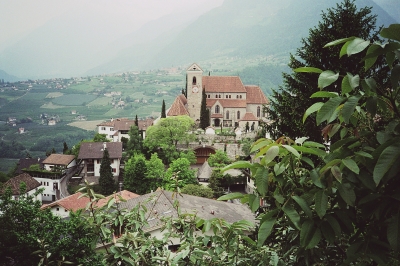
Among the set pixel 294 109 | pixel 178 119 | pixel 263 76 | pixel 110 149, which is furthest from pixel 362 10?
pixel 263 76

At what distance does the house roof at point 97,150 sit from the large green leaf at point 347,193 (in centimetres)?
3564

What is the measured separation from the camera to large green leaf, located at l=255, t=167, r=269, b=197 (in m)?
1.72

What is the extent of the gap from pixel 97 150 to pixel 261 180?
120ft

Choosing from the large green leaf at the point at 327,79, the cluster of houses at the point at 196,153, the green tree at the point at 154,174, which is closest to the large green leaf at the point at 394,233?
the large green leaf at the point at 327,79

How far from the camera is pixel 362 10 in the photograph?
984 cm

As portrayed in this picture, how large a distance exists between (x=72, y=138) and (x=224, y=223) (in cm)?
7406

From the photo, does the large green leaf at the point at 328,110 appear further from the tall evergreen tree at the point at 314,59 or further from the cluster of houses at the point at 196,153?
the cluster of houses at the point at 196,153

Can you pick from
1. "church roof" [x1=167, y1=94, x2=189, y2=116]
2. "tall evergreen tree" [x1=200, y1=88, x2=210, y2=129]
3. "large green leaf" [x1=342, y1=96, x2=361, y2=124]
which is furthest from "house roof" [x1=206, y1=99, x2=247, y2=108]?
"large green leaf" [x1=342, y1=96, x2=361, y2=124]

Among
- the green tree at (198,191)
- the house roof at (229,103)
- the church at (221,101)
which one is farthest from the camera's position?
the house roof at (229,103)

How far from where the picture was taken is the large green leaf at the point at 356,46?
149cm

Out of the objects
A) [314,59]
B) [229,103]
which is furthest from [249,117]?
[314,59]

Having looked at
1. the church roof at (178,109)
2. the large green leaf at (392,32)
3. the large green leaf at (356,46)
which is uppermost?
the large green leaf at (392,32)

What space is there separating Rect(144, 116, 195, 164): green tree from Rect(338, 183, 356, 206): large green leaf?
33247 millimetres

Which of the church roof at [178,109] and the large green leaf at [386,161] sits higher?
the large green leaf at [386,161]
